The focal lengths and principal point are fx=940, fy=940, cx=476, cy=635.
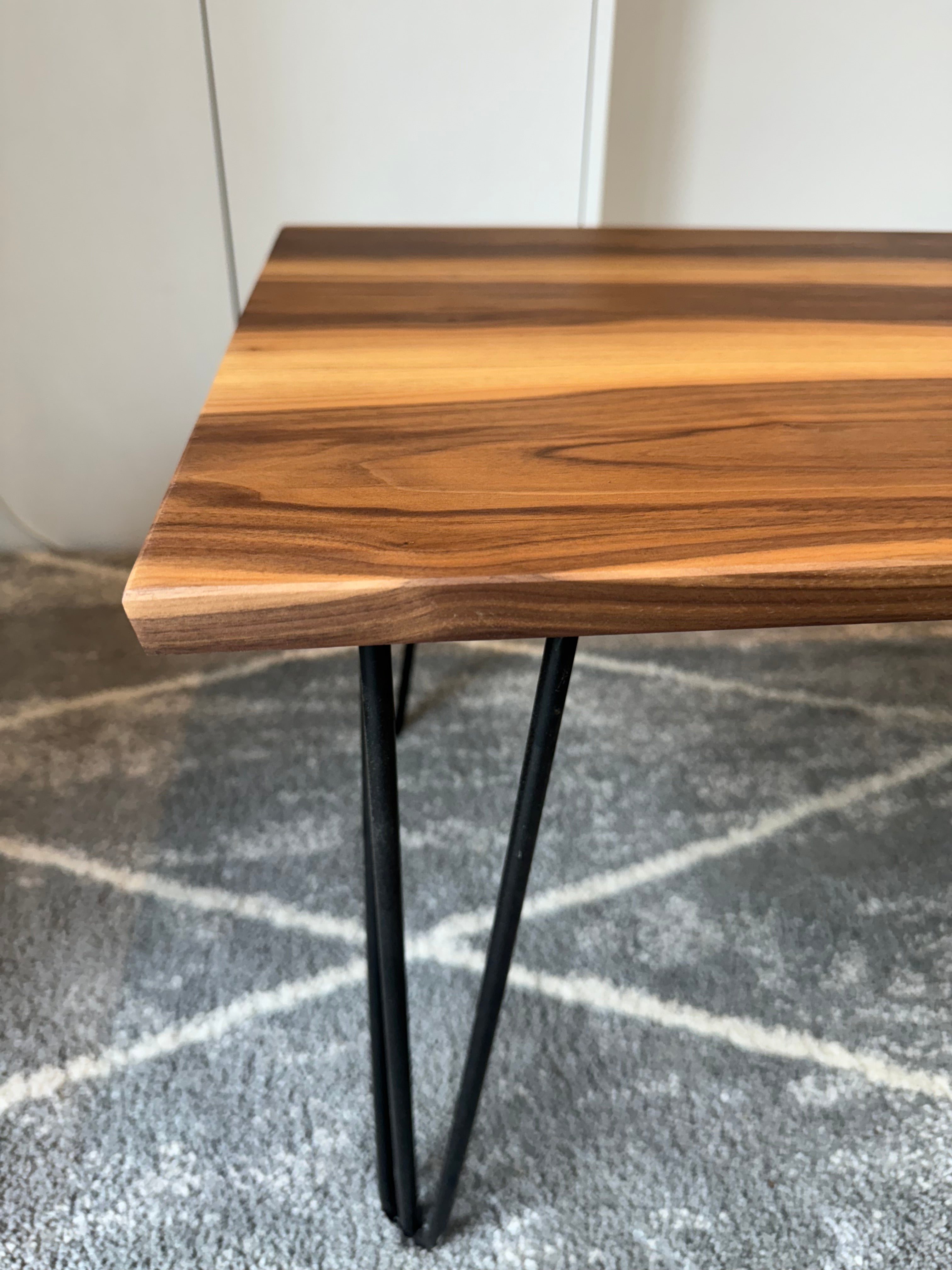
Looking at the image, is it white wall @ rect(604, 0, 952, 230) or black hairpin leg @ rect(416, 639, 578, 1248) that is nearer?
black hairpin leg @ rect(416, 639, 578, 1248)

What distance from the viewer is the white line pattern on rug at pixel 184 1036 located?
0.73 meters

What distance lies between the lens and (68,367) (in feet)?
4.46

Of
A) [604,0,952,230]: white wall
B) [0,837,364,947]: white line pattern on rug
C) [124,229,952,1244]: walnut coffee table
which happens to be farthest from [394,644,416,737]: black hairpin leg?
[604,0,952,230]: white wall

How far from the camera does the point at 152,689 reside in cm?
118

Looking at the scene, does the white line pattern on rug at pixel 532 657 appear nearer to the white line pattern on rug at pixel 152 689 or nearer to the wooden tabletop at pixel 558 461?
the white line pattern on rug at pixel 152 689

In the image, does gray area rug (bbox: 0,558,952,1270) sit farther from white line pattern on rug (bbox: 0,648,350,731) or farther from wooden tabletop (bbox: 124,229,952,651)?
wooden tabletop (bbox: 124,229,952,651)

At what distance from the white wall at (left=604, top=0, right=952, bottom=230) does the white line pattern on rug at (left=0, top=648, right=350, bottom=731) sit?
858 mm

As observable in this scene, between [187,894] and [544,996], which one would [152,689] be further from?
[544,996]

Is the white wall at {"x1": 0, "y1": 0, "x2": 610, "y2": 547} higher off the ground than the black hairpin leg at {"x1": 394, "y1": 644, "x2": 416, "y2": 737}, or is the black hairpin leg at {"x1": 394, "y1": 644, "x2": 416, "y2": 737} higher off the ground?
the white wall at {"x1": 0, "y1": 0, "x2": 610, "y2": 547}

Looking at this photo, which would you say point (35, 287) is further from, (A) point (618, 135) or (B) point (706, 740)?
(B) point (706, 740)

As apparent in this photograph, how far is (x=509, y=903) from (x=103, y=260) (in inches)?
45.0

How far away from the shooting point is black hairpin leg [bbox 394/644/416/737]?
1086mm

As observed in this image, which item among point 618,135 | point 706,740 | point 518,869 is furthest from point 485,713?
point 618,135

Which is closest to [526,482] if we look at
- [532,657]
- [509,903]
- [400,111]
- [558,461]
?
[558,461]
